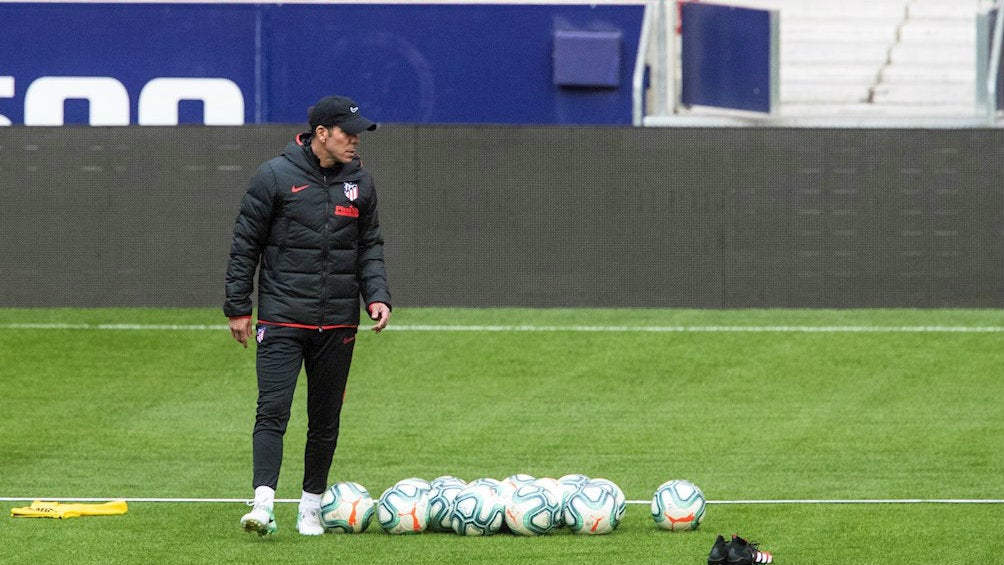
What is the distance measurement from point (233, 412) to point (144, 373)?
1833 millimetres

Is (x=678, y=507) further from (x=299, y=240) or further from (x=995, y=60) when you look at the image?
(x=995, y=60)

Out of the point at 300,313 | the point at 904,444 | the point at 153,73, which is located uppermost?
the point at 153,73

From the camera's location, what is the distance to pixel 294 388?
25.9 feet

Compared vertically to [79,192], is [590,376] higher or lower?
lower

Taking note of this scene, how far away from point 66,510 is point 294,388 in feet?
4.90

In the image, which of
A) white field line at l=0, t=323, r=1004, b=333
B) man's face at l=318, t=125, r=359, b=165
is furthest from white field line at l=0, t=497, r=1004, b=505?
white field line at l=0, t=323, r=1004, b=333

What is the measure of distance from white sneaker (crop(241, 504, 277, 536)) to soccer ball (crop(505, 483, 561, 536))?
1.09 metres

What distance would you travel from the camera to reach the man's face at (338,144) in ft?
25.5

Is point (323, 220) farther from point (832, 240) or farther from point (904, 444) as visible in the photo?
point (832, 240)

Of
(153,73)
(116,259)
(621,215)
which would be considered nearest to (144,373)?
(116,259)

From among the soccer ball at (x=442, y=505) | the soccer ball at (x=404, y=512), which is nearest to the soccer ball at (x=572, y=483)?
the soccer ball at (x=442, y=505)

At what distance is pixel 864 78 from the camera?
21641 millimetres

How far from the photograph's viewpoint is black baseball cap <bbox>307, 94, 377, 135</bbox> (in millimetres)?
7730

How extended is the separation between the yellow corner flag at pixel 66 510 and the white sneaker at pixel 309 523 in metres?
1.10
